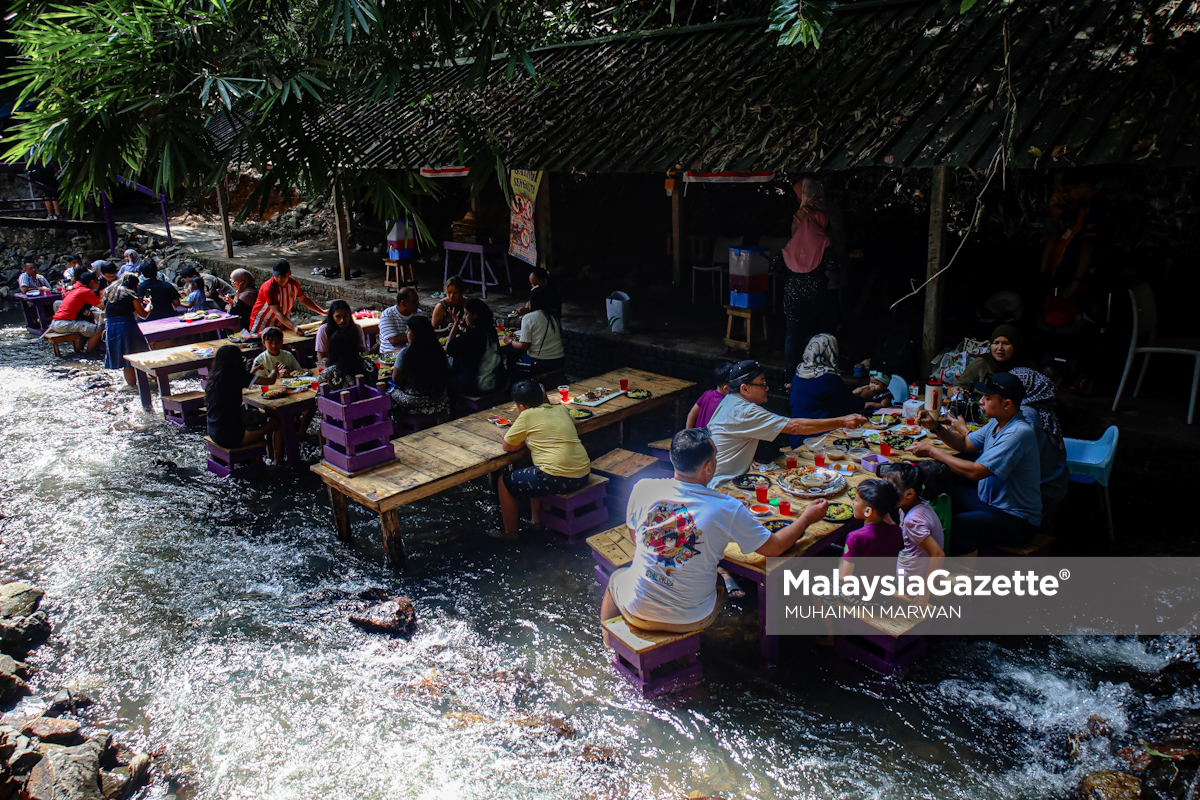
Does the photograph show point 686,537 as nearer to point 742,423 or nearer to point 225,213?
point 742,423

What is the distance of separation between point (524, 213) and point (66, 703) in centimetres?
871

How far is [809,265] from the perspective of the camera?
330 inches

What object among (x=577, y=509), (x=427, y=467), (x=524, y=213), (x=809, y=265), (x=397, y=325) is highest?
(x=524, y=213)

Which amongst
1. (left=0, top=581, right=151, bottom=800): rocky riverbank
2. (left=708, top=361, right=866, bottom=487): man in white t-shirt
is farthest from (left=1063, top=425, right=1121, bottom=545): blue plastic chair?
(left=0, top=581, right=151, bottom=800): rocky riverbank

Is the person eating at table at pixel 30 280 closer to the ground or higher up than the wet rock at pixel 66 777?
higher up

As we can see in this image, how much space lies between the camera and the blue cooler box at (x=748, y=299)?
9539 millimetres

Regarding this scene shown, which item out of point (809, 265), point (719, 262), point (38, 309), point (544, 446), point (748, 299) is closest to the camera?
point (544, 446)

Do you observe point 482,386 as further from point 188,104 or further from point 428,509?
point 188,104

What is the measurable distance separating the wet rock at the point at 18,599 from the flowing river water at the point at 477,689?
0.19 metres

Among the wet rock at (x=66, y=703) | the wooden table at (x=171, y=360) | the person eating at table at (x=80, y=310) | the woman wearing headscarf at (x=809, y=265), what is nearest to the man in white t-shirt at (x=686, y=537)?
the wet rock at (x=66, y=703)

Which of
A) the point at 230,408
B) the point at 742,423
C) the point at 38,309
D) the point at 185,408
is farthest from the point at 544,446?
the point at 38,309

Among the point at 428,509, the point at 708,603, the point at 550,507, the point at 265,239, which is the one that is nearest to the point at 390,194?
the point at 428,509

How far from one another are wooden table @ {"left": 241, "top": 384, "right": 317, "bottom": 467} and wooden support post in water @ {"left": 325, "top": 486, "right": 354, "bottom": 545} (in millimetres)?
1769

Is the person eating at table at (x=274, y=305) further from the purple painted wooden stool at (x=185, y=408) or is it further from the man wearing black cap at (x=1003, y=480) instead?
the man wearing black cap at (x=1003, y=480)
